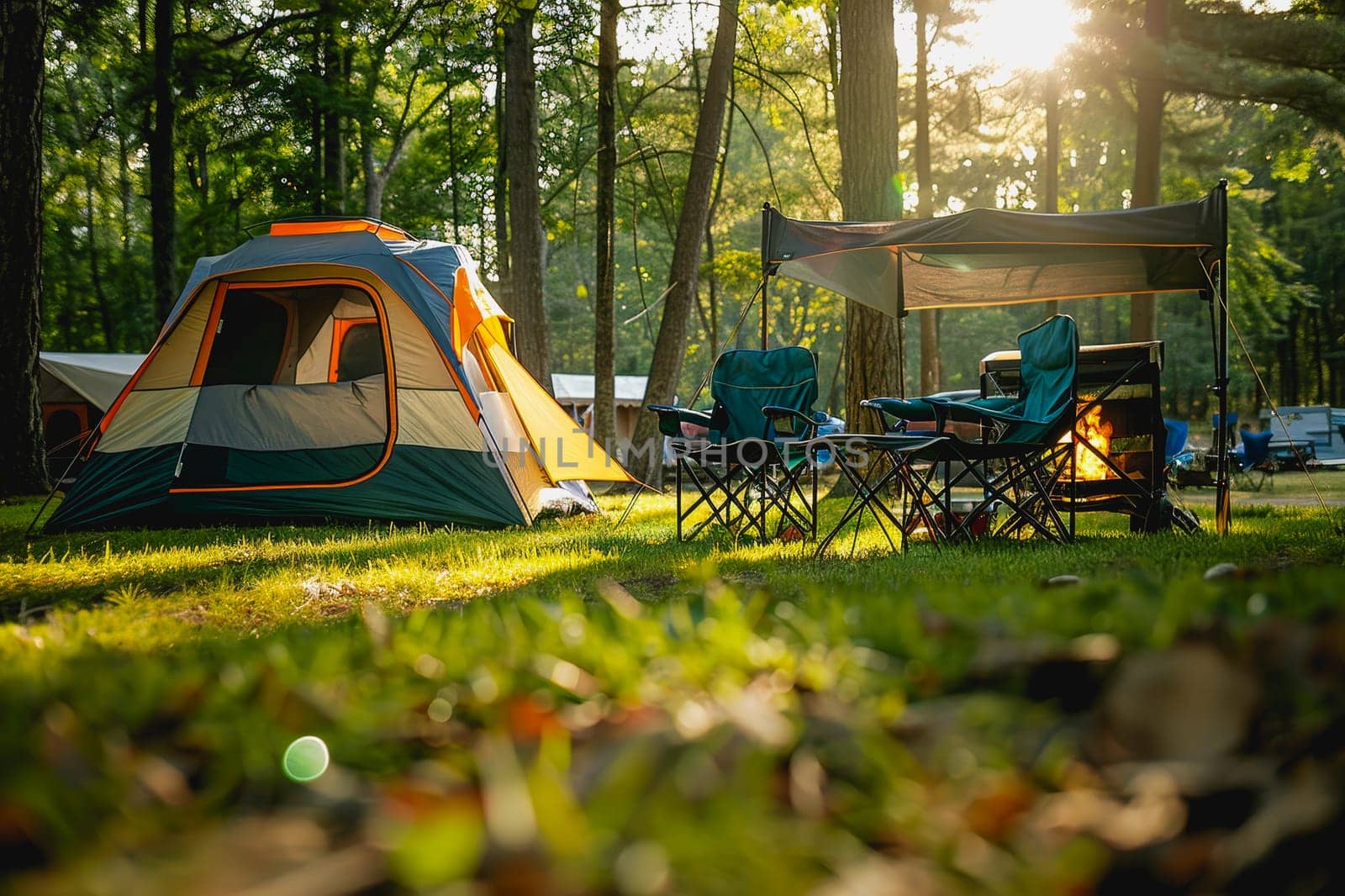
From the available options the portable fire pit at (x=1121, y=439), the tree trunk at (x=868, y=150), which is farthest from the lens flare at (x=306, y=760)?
the tree trunk at (x=868, y=150)

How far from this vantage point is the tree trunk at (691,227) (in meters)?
10.7

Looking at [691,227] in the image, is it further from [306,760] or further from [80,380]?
[306,760]

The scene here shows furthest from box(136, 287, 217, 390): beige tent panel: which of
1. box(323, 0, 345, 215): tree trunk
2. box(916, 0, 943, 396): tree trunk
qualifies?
box(916, 0, 943, 396): tree trunk

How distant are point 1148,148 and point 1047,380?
963cm

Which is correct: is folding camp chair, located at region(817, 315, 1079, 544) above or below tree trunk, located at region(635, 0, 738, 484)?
below

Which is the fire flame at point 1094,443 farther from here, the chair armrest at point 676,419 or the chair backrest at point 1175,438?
the chair backrest at point 1175,438

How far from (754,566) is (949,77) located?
48.7 ft

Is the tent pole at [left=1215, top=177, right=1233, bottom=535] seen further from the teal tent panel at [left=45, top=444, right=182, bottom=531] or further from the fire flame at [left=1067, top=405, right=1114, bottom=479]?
the teal tent panel at [left=45, top=444, right=182, bottom=531]

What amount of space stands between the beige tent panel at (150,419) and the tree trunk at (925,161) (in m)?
12.1

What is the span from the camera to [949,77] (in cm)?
1645

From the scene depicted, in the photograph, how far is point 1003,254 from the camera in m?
6.73

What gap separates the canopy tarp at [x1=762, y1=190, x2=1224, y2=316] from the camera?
549cm

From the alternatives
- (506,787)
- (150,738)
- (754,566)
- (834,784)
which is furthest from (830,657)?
(754,566)

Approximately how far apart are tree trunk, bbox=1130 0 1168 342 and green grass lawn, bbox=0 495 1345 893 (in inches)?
472
